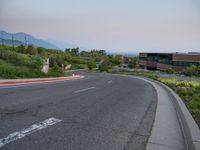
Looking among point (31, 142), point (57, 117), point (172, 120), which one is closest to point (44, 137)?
point (31, 142)

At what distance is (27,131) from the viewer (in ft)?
17.7

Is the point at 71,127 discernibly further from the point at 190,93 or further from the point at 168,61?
the point at 168,61

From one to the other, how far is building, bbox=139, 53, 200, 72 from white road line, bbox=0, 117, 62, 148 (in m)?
92.9

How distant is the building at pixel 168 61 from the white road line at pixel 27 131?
305ft

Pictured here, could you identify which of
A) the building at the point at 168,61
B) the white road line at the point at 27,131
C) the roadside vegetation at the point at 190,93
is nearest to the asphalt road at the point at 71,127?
the white road line at the point at 27,131

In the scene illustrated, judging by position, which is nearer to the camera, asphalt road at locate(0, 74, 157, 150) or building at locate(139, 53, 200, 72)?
asphalt road at locate(0, 74, 157, 150)

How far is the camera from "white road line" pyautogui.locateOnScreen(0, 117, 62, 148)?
186 inches

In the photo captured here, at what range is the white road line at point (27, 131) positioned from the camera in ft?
15.5

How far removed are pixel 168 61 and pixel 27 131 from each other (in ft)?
332

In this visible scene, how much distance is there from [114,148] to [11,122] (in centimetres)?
280

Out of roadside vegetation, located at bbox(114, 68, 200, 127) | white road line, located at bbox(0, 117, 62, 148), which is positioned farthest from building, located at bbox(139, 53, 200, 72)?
white road line, located at bbox(0, 117, 62, 148)

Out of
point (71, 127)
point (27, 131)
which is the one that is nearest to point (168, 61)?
point (71, 127)

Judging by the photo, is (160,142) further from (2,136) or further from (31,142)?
(2,136)

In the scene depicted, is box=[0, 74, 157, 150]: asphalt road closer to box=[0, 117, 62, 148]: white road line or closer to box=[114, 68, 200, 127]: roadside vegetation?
box=[0, 117, 62, 148]: white road line
